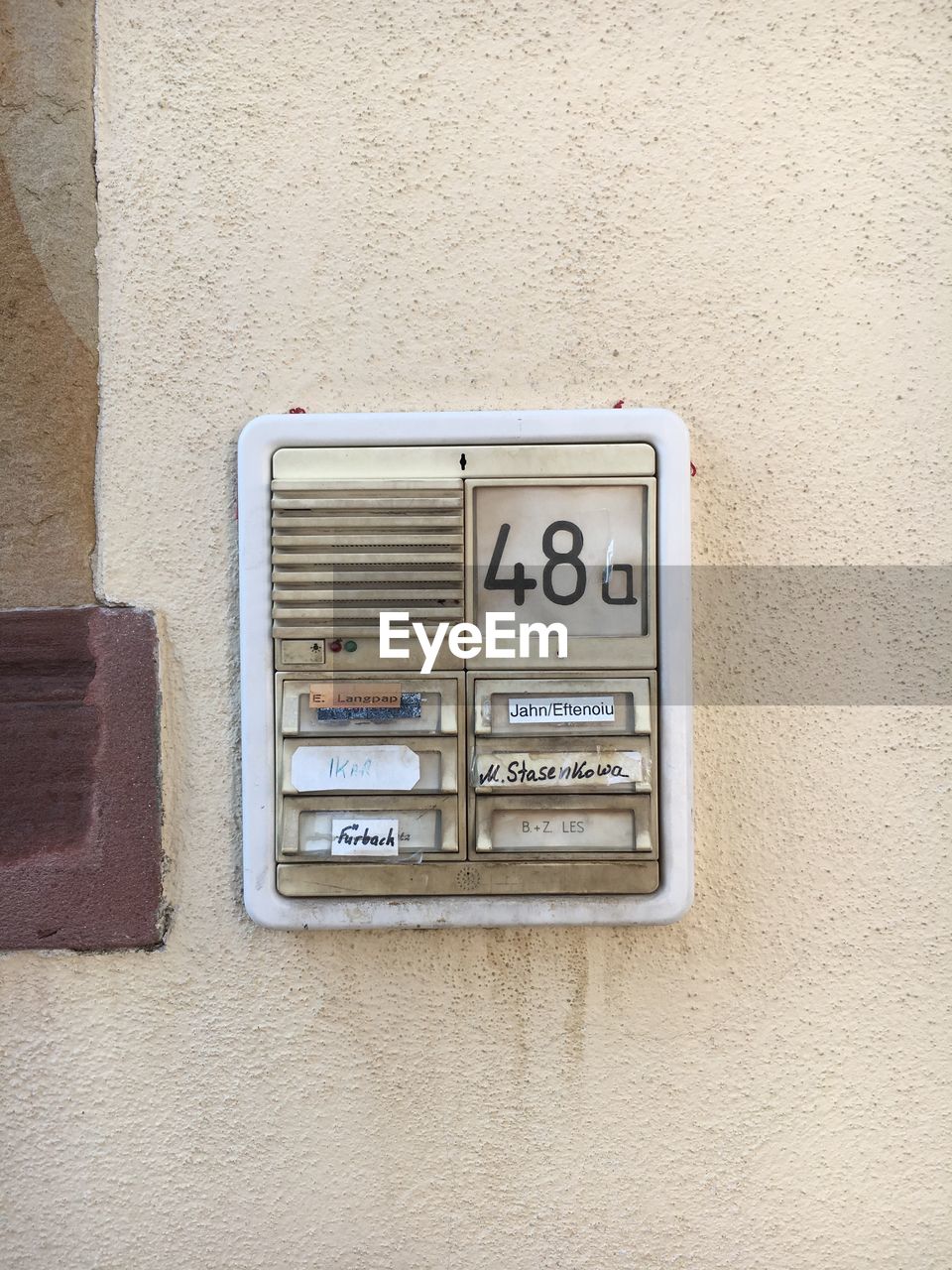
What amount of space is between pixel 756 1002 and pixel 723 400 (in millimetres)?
645

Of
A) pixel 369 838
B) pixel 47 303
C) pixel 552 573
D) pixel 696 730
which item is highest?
pixel 47 303

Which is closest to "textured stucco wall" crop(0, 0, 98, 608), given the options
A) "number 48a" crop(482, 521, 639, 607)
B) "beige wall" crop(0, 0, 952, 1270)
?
"beige wall" crop(0, 0, 952, 1270)

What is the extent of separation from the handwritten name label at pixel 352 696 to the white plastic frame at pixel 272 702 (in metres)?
0.05

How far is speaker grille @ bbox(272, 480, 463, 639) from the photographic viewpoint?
0.82 meters

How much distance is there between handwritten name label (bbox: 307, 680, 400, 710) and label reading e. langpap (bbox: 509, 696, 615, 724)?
120 millimetres

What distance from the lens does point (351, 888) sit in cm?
83

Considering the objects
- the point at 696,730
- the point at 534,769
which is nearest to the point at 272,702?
the point at 534,769

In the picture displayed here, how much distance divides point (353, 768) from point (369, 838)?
0.07 meters

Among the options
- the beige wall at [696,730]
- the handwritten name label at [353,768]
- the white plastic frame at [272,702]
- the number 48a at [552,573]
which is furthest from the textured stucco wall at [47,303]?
the number 48a at [552,573]

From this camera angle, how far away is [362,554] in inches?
32.5

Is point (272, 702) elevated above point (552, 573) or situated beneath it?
situated beneath

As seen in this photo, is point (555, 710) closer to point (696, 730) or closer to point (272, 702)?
point (696, 730)

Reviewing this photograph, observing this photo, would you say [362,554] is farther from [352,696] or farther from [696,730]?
[696,730]

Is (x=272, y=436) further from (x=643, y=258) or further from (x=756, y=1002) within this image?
(x=756, y=1002)
